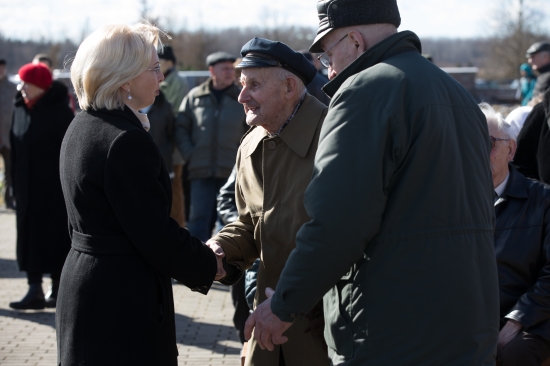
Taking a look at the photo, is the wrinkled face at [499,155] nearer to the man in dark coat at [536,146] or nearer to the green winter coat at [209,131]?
the man in dark coat at [536,146]

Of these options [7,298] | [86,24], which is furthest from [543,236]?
[86,24]

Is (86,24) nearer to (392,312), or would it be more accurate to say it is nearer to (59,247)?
(59,247)

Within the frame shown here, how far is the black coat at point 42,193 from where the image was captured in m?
6.68

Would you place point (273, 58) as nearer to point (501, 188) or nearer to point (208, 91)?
point (501, 188)

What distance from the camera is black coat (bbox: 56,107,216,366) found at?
2689 mm

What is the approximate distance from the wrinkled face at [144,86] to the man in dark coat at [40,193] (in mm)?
3983

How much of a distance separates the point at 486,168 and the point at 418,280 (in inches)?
19.9

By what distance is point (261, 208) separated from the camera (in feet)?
10.5

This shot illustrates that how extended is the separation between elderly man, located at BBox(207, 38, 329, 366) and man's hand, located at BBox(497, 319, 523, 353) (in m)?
0.97

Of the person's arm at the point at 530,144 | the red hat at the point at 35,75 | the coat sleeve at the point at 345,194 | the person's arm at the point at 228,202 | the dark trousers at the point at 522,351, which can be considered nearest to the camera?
the coat sleeve at the point at 345,194

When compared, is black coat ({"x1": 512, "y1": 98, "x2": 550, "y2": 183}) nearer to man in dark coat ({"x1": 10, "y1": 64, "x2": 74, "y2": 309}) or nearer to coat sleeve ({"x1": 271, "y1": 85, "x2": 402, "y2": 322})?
coat sleeve ({"x1": 271, "y1": 85, "x2": 402, "y2": 322})

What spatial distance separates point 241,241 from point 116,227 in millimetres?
746

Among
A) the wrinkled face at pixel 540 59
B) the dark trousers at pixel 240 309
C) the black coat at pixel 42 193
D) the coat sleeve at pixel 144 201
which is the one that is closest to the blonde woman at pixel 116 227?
the coat sleeve at pixel 144 201

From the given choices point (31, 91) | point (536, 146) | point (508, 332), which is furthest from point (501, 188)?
point (31, 91)
